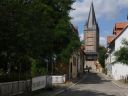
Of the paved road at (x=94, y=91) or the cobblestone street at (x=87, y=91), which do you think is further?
the paved road at (x=94, y=91)

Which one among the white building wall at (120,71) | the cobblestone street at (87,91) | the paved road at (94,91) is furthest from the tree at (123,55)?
the white building wall at (120,71)

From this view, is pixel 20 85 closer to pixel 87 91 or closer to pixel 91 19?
pixel 87 91

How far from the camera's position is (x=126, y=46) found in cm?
4806

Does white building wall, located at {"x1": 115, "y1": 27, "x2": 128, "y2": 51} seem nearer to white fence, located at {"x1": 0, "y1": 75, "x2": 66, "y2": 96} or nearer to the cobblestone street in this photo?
the cobblestone street

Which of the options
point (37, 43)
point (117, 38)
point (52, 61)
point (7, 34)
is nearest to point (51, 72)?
point (52, 61)

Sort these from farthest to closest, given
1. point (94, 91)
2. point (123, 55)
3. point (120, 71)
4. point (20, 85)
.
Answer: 1. point (120, 71)
2. point (123, 55)
3. point (94, 91)
4. point (20, 85)

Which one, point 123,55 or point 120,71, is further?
point 120,71

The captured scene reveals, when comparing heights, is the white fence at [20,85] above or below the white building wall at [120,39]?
below

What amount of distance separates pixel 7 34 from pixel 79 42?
31.5m

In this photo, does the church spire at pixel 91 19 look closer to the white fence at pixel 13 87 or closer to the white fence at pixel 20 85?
the white fence at pixel 20 85

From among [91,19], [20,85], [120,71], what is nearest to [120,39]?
[120,71]

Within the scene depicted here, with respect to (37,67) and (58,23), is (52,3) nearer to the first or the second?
(58,23)

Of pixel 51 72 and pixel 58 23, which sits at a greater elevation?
pixel 58 23

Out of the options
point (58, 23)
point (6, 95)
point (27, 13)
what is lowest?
point (6, 95)
